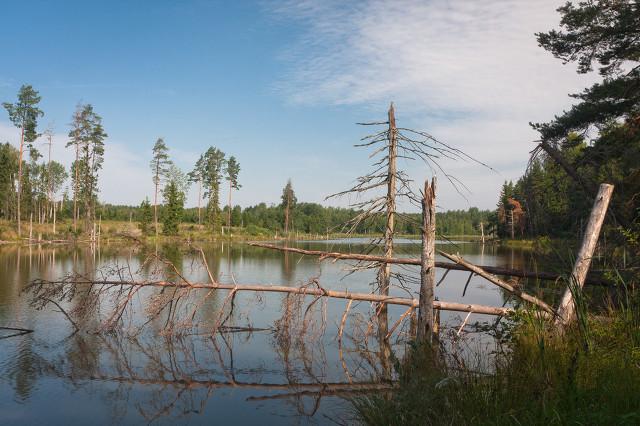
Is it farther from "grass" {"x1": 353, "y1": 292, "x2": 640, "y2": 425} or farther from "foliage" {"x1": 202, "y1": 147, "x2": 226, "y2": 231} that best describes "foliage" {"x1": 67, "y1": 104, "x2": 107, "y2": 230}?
"grass" {"x1": 353, "y1": 292, "x2": 640, "y2": 425}

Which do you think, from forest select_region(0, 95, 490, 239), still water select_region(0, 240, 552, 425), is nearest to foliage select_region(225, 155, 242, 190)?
forest select_region(0, 95, 490, 239)

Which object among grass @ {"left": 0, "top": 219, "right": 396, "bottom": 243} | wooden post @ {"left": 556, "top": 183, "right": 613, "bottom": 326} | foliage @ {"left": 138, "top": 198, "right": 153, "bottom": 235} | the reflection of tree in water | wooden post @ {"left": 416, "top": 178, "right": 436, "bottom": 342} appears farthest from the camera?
foliage @ {"left": 138, "top": 198, "right": 153, "bottom": 235}

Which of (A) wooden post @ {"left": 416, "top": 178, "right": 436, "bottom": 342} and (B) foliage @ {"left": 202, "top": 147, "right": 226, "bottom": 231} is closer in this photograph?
(A) wooden post @ {"left": 416, "top": 178, "right": 436, "bottom": 342}

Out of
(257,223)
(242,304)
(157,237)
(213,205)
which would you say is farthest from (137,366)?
(257,223)

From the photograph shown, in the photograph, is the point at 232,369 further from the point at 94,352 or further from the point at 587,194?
the point at 587,194

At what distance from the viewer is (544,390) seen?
13.1 ft

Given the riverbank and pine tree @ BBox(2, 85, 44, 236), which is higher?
pine tree @ BBox(2, 85, 44, 236)

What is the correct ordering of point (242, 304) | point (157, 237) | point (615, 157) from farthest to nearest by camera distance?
1. point (157, 237)
2. point (242, 304)
3. point (615, 157)

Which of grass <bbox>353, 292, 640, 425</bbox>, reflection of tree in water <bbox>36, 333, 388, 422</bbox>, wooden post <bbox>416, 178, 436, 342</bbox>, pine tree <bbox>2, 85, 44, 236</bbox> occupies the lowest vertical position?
reflection of tree in water <bbox>36, 333, 388, 422</bbox>

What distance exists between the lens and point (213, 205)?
6781 centimetres

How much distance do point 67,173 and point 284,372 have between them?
9524 cm

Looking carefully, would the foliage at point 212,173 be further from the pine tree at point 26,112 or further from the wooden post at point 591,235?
the wooden post at point 591,235

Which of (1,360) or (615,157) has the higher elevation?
(615,157)

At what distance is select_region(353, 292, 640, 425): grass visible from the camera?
4.03m
